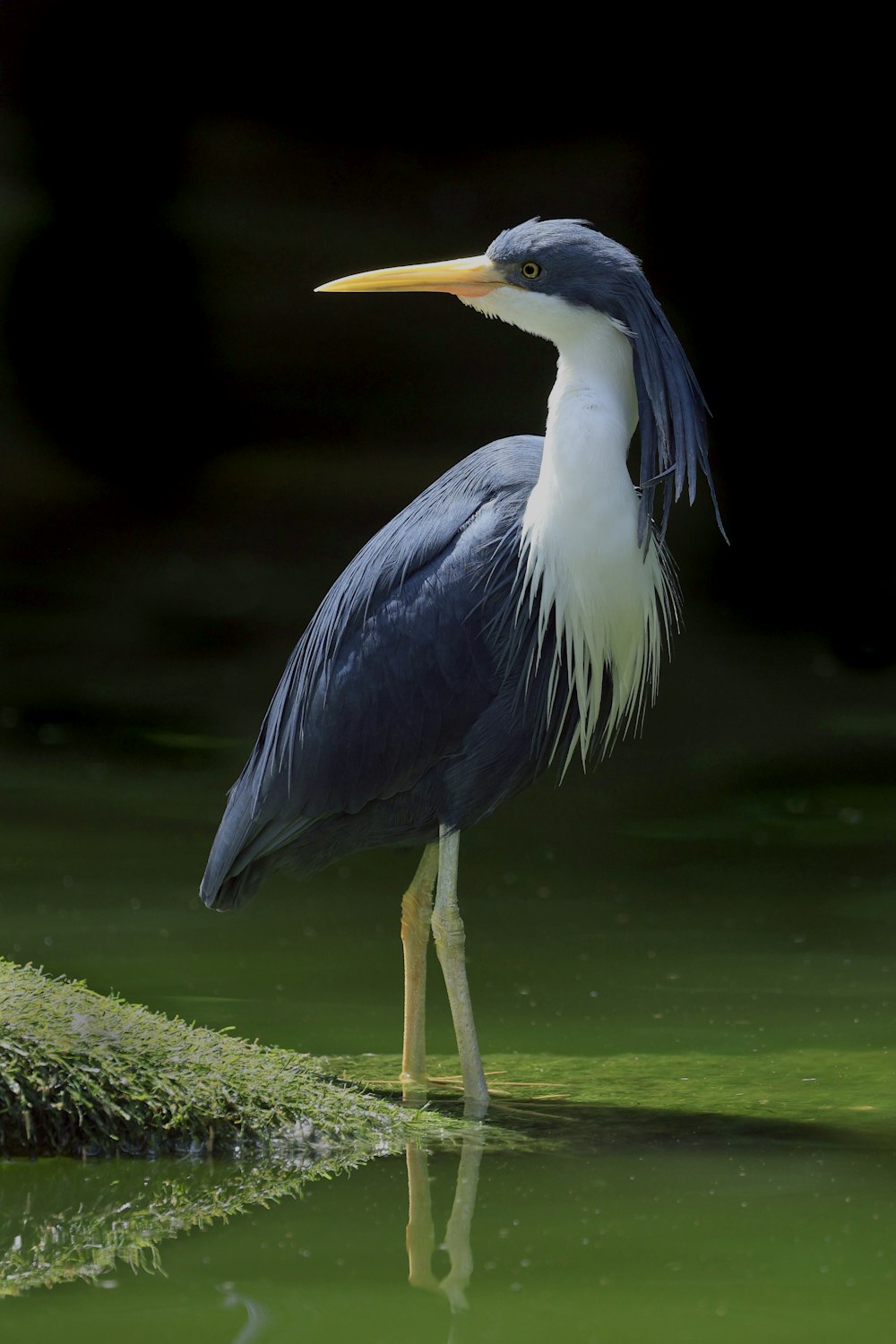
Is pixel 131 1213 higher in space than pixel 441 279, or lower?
lower

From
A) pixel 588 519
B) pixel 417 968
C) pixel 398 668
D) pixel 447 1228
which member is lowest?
pixel 447 1228

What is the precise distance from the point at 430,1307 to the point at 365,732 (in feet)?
3.70

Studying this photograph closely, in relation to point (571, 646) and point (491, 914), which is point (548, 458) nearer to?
point (571, 646)

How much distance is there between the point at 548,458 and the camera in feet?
10.0

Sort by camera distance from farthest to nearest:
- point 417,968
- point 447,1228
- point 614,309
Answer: point 417,968, point 614,309, point 447,1228

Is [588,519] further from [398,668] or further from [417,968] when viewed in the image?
[417,968]

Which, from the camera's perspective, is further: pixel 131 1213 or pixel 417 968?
pixel 417 968

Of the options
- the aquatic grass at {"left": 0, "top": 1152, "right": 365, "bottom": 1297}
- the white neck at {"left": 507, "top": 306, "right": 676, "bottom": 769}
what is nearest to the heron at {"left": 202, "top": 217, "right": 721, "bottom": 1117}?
the white neck at {"left": 507, "top": 306, "right": 676, "bottom": 769}

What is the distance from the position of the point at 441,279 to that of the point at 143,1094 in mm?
1351

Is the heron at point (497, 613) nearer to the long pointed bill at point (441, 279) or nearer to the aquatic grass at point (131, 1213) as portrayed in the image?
the long pointed bill at point (441, 279)

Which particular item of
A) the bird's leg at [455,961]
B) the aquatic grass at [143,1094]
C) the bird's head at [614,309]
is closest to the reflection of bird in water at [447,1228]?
the aquatic grass at [143,1094]

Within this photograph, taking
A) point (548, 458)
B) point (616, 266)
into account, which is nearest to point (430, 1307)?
point (548, 458)

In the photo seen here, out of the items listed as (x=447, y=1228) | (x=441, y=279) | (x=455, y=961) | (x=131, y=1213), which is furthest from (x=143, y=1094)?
(x=441, y=279)

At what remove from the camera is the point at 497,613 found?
312cm
